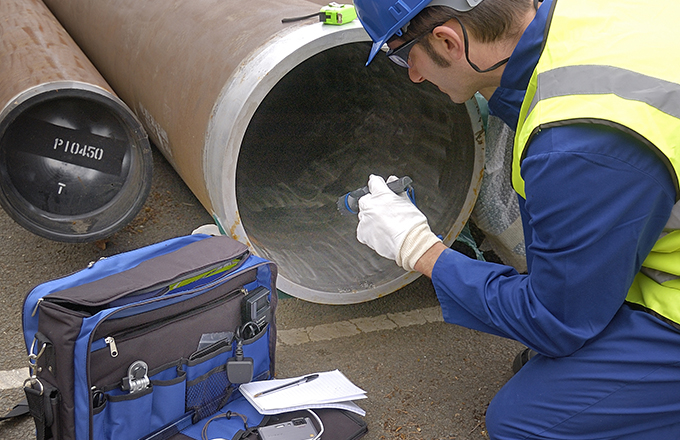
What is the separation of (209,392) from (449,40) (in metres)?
1.15

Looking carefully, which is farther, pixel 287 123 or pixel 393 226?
pixel 287 123

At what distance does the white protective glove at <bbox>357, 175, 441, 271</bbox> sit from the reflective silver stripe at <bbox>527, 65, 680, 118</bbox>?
559mm

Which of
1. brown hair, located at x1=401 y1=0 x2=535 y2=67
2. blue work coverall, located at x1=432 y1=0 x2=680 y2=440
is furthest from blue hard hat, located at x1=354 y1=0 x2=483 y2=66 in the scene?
blue work coverall, located at x1=432 y1=0 x2=680 y2=440

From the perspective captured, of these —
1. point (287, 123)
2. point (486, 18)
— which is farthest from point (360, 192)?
point (287, 123)

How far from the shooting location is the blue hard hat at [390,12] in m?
1.40

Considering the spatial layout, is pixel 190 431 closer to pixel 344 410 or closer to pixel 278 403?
pixel 278 403

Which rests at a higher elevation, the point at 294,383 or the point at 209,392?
the point at 209,392

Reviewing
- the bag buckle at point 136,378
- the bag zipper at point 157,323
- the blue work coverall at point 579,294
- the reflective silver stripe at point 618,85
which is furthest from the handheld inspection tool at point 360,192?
the bag buckle at point 136,378

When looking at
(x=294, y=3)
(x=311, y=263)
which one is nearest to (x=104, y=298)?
(x=311, y=263)

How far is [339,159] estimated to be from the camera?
2.77 meters

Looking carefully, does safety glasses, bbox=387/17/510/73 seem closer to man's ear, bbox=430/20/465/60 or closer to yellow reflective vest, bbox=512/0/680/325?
man's ear, bbox=430/20/465/60

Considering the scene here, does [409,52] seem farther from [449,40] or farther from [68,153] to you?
[68,153]

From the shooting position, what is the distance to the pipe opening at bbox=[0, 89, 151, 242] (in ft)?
7.26

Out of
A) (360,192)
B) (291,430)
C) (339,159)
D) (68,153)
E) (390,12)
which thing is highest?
(390,12)
